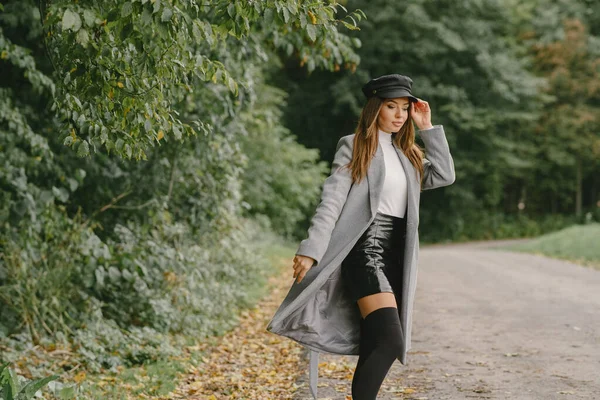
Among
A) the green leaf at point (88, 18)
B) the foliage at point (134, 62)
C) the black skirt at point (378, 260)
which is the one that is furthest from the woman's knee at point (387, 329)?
the green leaf at point (88, 18)

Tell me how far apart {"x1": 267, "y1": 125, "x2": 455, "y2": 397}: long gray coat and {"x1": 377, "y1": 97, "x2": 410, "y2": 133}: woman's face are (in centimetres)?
12

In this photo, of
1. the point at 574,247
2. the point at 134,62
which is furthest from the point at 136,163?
the point at 574,247

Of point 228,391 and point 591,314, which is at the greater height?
point 591,314

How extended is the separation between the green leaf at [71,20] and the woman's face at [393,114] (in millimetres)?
1528

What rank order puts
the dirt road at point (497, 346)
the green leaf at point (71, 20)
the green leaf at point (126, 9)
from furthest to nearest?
1. the dirt road at point (497, 346)
2. the green leaf at point (126, 9)
3. the green leaf at point (71, 20)

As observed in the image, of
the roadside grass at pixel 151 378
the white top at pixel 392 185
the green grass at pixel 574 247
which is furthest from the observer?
the green grass at pixel 574 247

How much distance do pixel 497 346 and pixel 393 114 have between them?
3.47 metres

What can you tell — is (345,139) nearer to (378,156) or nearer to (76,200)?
(378,156)

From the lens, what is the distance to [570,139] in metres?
34.0

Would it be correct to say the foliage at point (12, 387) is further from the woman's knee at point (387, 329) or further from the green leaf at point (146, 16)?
the green leaf at point (146, 16)

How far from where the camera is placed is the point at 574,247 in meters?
18.6

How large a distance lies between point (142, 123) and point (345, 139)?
1088 mm

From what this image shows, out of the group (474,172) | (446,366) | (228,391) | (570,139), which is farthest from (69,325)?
(570,139)

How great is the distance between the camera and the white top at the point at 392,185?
12.0 ft
